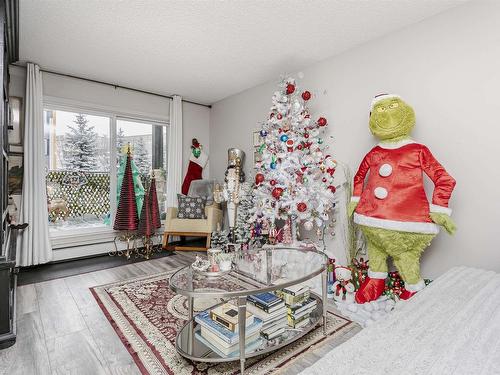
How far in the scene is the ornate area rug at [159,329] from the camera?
62.2 inches

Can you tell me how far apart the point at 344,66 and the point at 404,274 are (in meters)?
2.14

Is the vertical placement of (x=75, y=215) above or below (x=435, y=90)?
below

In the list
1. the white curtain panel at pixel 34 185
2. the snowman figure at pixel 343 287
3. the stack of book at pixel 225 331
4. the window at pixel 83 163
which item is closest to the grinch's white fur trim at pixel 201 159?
the window at pixel 83 163

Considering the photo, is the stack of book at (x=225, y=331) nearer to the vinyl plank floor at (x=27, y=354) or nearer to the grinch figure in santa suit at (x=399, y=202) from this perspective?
the vinyl plank floor at (x=27, y=354)

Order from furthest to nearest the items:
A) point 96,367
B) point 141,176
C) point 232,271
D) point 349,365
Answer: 1. point 141,176
2. point 232,271
3. point 96,367
4. point 349,365

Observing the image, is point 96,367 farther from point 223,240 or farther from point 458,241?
point 458,241

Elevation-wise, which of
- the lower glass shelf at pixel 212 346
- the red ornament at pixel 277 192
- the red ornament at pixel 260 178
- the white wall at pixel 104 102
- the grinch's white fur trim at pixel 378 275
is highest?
the white wall at pixel 104 102

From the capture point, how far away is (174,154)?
176 inches

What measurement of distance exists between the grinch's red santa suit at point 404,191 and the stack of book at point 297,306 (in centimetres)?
78

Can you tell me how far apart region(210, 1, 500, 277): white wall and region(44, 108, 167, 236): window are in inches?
126

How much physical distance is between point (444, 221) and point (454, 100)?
102 cm

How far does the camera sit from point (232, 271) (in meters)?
A: 1.82

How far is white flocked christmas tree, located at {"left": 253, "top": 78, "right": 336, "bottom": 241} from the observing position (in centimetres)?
287

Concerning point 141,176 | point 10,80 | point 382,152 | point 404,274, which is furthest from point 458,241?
point 10,80
